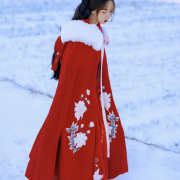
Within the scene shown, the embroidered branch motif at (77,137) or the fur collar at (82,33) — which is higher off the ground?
the fur collar at (82,33)

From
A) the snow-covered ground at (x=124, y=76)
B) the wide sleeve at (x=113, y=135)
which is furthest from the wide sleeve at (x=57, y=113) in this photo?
the snow-covered ground at (x=124, y=76)

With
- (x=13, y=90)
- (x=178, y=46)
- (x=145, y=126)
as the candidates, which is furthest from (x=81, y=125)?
(x=178, y=46)

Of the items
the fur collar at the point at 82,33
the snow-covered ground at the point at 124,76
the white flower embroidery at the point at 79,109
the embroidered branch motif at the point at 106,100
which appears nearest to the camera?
the fur collar at the point at 82,33

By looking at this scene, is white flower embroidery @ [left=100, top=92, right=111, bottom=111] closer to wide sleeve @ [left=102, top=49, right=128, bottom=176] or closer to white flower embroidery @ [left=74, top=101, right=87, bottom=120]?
wide sleeve @ [left=102, top=49, right=128, bottom=176]

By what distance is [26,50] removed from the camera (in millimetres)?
3904

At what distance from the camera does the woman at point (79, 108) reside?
1379 mm

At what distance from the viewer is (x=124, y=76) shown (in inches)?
133

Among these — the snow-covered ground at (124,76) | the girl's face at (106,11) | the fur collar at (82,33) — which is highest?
the girl's face at (106,11)

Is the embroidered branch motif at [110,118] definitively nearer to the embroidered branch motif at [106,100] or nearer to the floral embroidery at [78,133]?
the embroidered branch motif at [106,100]

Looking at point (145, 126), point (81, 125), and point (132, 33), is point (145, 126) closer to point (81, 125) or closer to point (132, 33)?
point (81, 125)

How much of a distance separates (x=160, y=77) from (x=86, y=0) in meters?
2.16

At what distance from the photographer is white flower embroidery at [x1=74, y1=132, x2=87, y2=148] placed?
149cm

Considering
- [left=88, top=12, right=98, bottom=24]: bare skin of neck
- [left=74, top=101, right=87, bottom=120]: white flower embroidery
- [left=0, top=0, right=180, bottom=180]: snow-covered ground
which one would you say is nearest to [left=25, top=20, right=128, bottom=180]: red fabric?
[left=74, top=101, right=87, bottom=120]: white flower embroidery

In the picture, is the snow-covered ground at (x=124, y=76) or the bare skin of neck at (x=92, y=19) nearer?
the bare skin of neck at (x=92, y=19)
